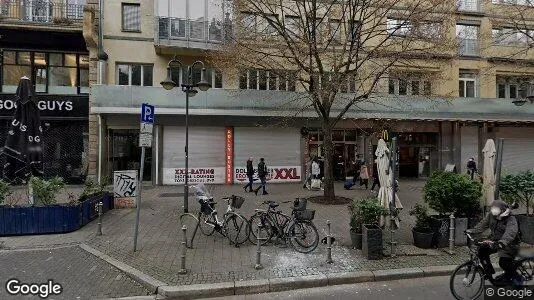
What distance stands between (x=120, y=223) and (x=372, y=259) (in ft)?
22.4

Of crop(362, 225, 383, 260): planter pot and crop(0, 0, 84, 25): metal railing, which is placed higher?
crop(0, 0, 84, 25): metal railing

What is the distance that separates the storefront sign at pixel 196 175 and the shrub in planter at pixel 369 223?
1150cm

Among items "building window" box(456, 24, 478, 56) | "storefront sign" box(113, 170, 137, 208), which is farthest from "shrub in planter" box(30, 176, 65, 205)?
"building window" box(456, 24, 478, 56)

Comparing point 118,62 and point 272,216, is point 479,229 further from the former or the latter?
point 118,62

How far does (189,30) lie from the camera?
17312 millimetres

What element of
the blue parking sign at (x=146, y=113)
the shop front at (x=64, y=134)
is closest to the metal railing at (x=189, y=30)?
the shop front at (x=64, y=134)

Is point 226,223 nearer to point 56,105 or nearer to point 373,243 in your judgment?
point 373,243

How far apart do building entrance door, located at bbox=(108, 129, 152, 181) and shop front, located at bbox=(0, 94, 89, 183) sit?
1.25 m

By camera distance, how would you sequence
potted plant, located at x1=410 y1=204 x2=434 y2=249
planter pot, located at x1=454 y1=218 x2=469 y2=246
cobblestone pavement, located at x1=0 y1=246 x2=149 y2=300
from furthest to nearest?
planter pot, located at x1=454 y1=218 x2=469 y2=246 < potted plant, located at x1=410 y1=204 x2=434 y2=249 < cobblestone pavement, located at x1=0 y1=246 x2=149 y2=300

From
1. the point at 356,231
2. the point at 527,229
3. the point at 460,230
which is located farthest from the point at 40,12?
the point at 527,229

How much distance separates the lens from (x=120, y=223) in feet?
31.5

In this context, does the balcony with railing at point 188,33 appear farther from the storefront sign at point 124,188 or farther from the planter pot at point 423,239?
the planter pot at point 423,239

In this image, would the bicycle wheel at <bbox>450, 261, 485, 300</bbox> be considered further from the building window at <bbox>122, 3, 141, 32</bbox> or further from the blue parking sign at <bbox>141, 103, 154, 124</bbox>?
the building window at <bbox>122, 3, 141, 32</bbox>

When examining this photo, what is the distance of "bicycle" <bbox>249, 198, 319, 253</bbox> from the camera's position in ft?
24.1
